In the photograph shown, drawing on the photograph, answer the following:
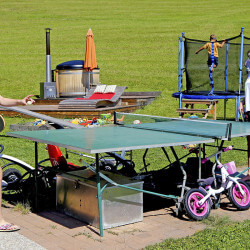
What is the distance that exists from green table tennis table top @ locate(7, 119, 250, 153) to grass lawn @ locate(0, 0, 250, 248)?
2.89 m

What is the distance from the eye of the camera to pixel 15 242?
5496 millimetres

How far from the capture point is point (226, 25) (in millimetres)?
42344

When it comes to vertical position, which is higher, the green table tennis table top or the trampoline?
the trampoline

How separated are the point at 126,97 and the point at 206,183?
534 inches

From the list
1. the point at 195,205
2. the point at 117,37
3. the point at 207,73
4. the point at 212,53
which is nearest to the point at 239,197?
the point at 195,205

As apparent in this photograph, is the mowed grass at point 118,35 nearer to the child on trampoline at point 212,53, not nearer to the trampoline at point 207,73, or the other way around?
the trampoline at point 207,73

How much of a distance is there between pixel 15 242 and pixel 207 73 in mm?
12619

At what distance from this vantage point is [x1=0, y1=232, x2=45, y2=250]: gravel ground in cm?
535

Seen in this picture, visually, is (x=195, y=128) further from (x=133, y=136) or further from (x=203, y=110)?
(x=203, y=110)

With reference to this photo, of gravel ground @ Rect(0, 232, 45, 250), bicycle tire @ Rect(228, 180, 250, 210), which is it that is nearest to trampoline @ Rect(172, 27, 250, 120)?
bicycle tire @ Rect(228, 180, 250, 210)

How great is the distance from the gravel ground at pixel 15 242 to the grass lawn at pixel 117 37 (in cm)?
462

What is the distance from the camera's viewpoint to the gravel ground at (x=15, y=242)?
5.35 meters

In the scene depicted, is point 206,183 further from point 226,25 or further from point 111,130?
point 226,25

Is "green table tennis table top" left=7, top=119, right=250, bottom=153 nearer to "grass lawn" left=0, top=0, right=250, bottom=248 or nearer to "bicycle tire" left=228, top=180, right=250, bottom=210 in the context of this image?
"bicycle tire" left=228, top=180, right=250, bottom=210
